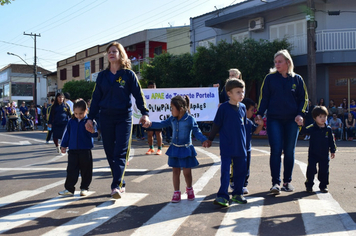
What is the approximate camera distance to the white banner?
12789 mm

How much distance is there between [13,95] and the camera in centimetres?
7900

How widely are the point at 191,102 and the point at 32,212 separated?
9098 millimetres

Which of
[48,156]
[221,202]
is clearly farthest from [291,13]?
[221,202]

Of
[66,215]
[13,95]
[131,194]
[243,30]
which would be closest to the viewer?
[66,215]

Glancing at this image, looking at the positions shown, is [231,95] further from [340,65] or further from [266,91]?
[340,65]

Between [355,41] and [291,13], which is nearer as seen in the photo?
[355,41]

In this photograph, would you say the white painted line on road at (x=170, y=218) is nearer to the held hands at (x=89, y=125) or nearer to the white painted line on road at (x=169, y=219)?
the white painted line on road at (x=169, y=219)

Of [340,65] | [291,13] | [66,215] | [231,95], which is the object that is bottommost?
[66,215]

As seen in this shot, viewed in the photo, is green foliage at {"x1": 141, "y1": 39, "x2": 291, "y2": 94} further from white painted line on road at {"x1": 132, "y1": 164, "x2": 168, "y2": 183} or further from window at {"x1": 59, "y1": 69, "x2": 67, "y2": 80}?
window at {"x1": 59, "y1": 69, "x2": 67, "y2": 80}

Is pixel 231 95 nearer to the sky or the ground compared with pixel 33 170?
nearer to the sky

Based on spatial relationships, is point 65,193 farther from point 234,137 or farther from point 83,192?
point 234,137

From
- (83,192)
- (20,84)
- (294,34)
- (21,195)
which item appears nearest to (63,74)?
(20,84)

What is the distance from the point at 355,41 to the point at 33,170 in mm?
19473

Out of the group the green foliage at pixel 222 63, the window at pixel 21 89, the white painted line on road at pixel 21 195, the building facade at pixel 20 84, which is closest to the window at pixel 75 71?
the building facade at pixel 20 84
